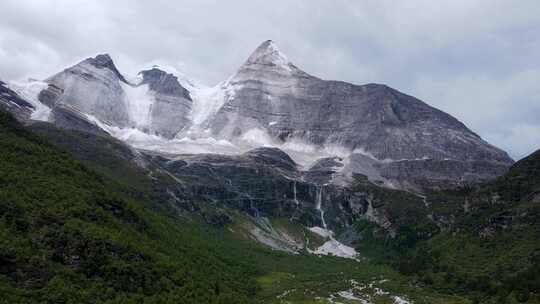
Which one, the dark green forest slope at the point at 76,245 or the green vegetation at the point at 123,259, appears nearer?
the dark green forest slope at the point at 76,245

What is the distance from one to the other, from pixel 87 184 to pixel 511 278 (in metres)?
109

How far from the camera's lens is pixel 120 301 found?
109000 mm

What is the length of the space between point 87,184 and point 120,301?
177 feet

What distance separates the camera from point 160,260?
136 m

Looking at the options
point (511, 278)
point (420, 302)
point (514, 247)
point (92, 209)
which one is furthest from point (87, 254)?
point (514, 247)

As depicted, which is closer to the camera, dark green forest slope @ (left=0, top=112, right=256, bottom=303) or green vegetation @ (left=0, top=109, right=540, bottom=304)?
dark green forest slope @ (left=0, top=112, right=256, bottom=303)

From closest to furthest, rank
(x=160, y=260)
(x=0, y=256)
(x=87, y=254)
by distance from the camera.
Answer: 1. (x=0, y=256)
2. (x=87, y=254)
3. (x=160, y=260)

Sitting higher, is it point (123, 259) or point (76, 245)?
point (76, 245)

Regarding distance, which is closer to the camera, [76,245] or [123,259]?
[76,245]

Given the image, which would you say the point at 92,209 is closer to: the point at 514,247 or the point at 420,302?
the point at 420,302

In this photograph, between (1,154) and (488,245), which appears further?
(488,245)

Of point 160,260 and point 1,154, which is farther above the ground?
point 1,154

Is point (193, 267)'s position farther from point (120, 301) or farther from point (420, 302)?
point (420, 302)

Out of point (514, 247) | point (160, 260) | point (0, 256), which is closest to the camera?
point (0, 256)
